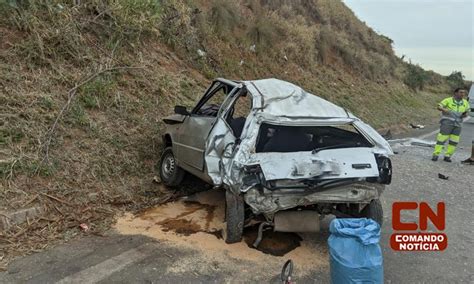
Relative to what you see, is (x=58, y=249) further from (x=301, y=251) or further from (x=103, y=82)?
(x=103, y=82)

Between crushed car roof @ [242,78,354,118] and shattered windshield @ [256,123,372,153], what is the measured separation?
17cm

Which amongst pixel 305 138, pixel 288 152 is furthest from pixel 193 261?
pixel 305 138

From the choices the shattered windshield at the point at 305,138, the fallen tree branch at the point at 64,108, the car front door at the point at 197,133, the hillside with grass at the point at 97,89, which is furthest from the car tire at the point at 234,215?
the fallen tree branch at the point at 64,108

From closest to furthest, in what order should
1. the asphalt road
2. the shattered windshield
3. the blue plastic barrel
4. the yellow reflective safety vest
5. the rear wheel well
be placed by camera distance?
the blue plastic barrel, the asphalt road, the shattered windshield, the rear wheel well, the yellow reflective safety vest

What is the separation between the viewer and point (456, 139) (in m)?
10.4

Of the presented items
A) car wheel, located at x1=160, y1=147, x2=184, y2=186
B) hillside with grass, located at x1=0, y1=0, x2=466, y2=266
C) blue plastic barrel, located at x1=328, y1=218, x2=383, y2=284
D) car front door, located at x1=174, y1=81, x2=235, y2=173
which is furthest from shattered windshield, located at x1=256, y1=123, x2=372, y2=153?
hillside with grass, located at x1=0, y1=0, x2=466, y2=266

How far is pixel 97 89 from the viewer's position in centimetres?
771

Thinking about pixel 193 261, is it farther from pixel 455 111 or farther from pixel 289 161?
pixel 455 111

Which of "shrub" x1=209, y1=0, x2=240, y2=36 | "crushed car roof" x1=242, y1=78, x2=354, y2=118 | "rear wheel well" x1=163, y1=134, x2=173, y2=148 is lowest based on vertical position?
"rear wheel well" x1=163, y1=134, x2=173, y2=148

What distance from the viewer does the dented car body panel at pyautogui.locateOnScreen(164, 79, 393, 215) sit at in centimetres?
441

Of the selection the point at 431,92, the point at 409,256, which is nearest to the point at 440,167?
the point at 409,256

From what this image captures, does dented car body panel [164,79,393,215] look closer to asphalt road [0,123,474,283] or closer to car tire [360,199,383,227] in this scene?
car tire [360,199,383,227]

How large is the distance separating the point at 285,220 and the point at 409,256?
1.40 m

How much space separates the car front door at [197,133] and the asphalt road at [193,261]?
829 millimetres
